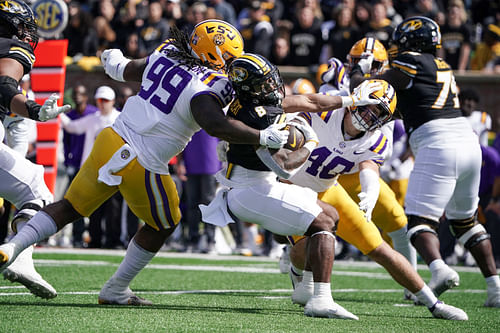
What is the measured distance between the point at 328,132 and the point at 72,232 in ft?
20.1

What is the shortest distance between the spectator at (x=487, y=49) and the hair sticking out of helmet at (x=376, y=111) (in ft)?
26.2

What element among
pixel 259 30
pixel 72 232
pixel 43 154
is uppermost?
pixel 259 30

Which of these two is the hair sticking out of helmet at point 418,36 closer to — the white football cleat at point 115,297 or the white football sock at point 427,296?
the white football sock at point 427,296

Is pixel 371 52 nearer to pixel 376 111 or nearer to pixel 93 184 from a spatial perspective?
pixel 376 111

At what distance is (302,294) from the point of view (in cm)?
591

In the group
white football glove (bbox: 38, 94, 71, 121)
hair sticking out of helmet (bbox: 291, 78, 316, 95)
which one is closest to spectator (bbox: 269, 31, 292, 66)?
hair sticking out of helmet (bbox: 291, 78, 316, 95)

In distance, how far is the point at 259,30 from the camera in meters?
13.4

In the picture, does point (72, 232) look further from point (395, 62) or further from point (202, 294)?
point (395, 62)

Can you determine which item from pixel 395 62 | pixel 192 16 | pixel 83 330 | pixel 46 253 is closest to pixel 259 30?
pixel 192 16

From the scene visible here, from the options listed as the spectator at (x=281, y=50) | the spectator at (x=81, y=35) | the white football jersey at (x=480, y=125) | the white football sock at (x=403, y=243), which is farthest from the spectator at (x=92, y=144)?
the white football sock at (x=403, y=243)

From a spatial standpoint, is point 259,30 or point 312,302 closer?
point 312,302

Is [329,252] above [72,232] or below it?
above

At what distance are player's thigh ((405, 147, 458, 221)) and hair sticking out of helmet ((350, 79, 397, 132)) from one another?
27.7 inches

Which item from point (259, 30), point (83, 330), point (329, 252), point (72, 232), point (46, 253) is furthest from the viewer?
point (259, 30)
